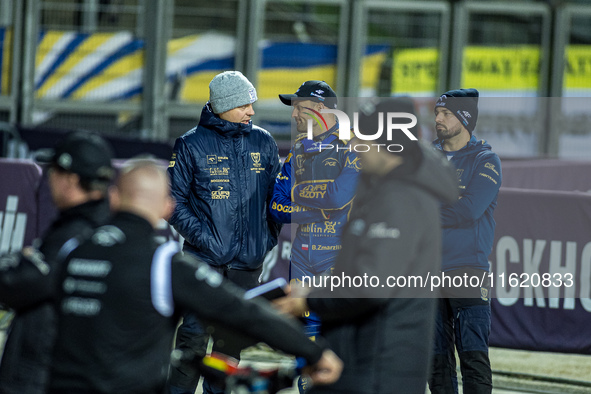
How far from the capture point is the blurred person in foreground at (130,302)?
10.2 feet

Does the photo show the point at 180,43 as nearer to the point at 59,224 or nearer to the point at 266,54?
the point at 266,54

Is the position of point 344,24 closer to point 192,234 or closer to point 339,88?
point 339,88

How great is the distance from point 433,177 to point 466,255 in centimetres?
218

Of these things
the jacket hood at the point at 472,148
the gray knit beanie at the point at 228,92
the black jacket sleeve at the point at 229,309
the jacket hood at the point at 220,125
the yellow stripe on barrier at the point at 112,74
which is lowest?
the black jacket sleeve at the point at 229,309

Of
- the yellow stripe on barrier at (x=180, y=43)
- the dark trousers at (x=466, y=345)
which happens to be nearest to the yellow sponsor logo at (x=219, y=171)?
the dark trousers at (x=466, y=345)

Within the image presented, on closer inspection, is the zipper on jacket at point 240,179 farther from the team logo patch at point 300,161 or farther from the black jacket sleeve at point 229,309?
the black jacket sleeve at point 229,309

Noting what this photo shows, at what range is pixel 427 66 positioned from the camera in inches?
710

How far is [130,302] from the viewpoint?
3.12 metres

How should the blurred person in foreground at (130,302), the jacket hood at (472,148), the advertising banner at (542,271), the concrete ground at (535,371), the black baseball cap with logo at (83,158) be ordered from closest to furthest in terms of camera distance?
the blurred person in foreground at (130,302) → the black baseball cap with logo at (83,158) → the jacket hood at (472,148) → the concrete ground at (535,371) → the advertising banner at (542,271)

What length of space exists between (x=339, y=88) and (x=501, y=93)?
3298mm

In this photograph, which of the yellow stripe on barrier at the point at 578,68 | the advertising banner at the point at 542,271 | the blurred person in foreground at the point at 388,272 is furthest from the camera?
the yellow stripe on barrier at the point at 578,68

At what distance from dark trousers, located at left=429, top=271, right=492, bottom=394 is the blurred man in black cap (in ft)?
9.25

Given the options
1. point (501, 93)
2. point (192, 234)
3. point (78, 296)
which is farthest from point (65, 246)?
point (501, 93)

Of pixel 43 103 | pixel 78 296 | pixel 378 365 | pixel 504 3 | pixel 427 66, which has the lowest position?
pixel 378 365
